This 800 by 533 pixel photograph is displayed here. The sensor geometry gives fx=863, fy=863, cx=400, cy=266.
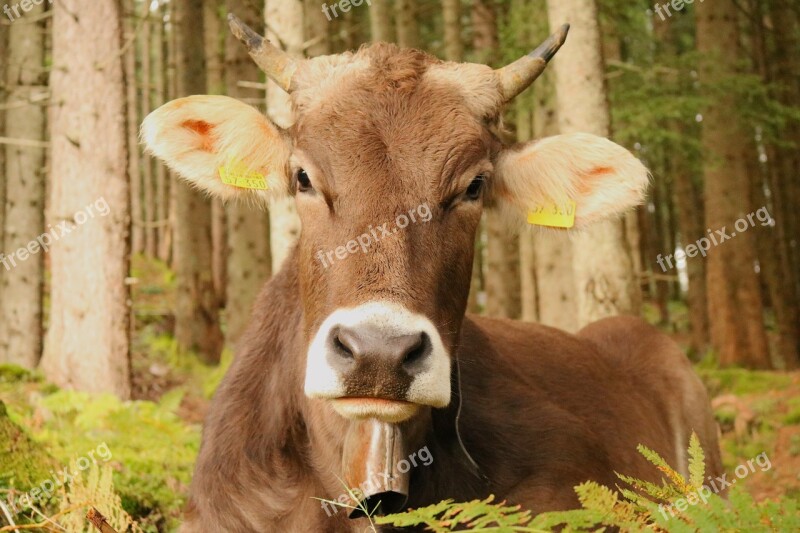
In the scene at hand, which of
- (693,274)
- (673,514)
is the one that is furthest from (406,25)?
(673,514)

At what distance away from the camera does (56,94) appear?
9.24 metres

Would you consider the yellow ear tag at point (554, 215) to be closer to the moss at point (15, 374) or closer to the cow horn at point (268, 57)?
the cow horn at point (268, 57)

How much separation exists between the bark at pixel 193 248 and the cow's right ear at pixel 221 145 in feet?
38.3

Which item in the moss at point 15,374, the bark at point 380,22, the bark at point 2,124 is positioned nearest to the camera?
the moss at point 15,374

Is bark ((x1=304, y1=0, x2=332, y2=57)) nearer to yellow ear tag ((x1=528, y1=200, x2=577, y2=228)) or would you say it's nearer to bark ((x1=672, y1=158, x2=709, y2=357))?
yellow ear tag ((x1=528, y1=200, x2=577, y2=228))

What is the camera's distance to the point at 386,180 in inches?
149

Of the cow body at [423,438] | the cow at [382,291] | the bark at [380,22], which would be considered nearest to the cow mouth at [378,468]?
the cow at [382,291]

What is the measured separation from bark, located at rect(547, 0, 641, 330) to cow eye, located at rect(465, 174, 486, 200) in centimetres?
408

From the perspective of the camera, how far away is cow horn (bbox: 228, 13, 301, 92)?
15.0 ft

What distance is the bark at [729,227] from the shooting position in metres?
14.9

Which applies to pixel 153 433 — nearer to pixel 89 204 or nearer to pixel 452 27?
pixel 89 204

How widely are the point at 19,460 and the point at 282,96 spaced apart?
503 cm

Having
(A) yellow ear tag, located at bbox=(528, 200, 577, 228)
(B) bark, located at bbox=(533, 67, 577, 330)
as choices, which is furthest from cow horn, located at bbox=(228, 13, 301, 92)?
(B) bark, located at bbox=(533, 67, 577, 330)

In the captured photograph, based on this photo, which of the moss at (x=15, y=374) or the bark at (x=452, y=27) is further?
the bark at (x=452, y=27)
